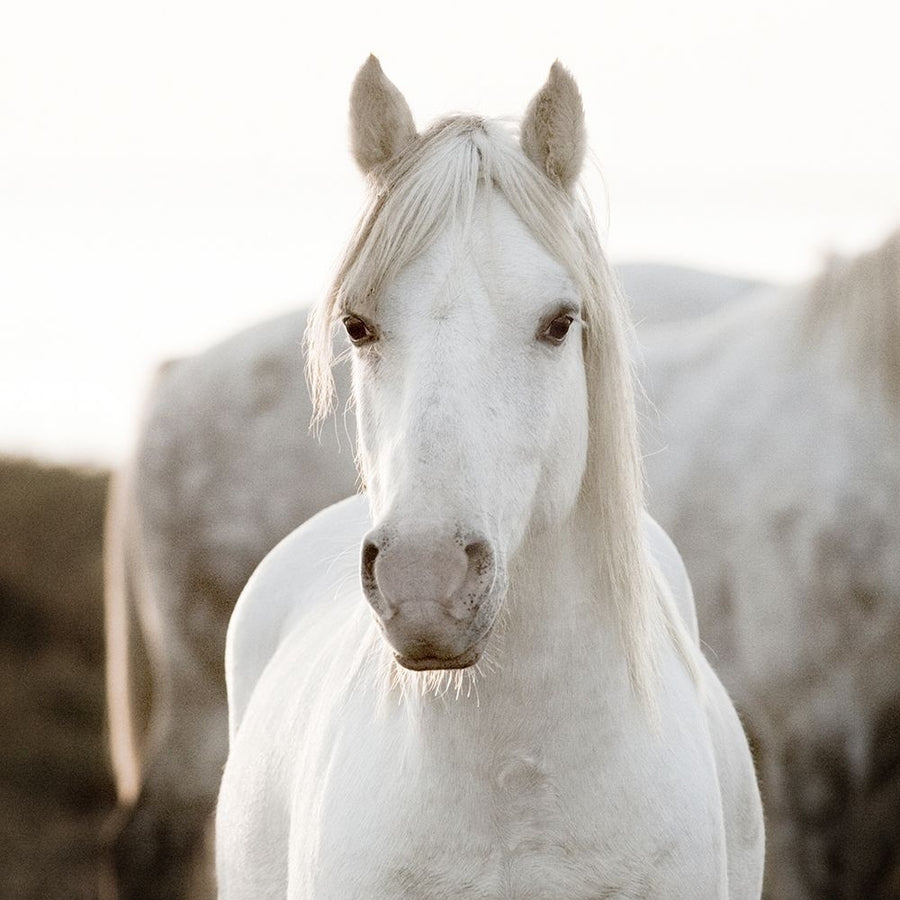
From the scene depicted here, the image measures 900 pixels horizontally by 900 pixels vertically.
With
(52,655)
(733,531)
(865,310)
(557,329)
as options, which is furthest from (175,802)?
(52,655)

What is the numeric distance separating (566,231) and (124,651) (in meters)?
3.96

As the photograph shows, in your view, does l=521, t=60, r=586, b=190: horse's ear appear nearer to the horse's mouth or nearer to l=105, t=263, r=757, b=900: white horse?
the horse's mouth

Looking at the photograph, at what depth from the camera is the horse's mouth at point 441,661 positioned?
5.83 ft

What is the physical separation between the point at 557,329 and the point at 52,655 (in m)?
7.33

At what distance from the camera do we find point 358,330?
2.04 metres

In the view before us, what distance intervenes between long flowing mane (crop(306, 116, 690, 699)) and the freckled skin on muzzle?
383 millimetres

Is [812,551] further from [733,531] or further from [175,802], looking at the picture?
[175,802]

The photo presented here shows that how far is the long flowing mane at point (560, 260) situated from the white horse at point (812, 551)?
239 cm

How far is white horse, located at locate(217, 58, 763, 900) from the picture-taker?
192 centimetres

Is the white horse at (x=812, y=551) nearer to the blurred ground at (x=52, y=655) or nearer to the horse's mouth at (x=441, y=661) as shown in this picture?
the horse's mouth at (x=441, y=661)

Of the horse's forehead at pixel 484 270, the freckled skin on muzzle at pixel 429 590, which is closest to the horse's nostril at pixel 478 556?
the freckled skin on muzzle at pixel 429 590

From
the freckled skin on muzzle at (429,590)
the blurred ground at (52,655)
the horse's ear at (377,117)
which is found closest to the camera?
the freckled skin on muzzle at (429,590)

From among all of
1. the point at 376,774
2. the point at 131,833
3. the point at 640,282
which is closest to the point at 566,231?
the point at 376,774

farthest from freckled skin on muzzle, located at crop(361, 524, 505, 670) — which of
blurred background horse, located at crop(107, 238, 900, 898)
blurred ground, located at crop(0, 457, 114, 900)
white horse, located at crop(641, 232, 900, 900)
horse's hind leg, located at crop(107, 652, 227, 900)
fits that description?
blurred ground, located at crop(0, 457, 114, 900)
